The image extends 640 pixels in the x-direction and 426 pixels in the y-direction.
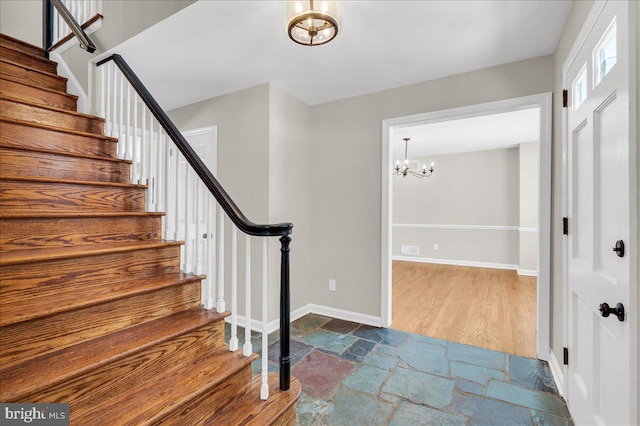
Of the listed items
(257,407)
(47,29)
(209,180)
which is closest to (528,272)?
(257,407)

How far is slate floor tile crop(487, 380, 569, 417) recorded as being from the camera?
6.02 ft

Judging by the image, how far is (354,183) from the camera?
3279 millimetres

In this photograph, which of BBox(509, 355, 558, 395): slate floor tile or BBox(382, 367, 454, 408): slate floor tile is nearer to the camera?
BBox(382, 367, 454, 408): slate floor tile

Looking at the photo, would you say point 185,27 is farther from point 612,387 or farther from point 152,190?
point 612,387

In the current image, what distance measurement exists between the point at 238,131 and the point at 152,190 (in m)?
1.26

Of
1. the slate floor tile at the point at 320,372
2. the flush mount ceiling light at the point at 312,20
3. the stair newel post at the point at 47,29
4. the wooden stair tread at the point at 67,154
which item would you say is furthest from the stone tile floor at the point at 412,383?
the stair newel post at the point at 47,29

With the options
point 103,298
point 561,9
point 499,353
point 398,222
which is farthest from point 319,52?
point 398,222

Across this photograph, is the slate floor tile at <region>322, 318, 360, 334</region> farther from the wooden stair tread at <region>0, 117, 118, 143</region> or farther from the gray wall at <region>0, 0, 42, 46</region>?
the gray wall at <region>0, 0, 42, 46</region>

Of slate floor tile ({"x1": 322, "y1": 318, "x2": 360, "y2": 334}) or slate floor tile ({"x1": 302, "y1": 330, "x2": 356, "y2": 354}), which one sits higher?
slate floor tile ({"x1": 322, "y1": 318, "x2": 360, "y2": 334})

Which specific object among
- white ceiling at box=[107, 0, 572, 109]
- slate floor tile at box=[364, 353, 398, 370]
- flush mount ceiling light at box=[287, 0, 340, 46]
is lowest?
slate floor tile at box=[364, 353, 398, 370]

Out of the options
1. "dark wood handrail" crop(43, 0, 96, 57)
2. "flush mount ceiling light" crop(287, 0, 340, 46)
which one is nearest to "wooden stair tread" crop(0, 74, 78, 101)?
"dark wood handrail" crop(43, 0, 96, 57)

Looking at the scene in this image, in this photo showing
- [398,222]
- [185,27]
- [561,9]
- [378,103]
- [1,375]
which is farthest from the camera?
[398,222]

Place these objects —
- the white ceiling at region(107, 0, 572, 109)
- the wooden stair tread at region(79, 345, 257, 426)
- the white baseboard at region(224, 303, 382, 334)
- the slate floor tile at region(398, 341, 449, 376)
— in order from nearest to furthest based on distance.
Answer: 1. the wooden stair tread at region(79, 345, 257, 426)
2. the white ceiling at region(107, 0, 572, 109)
3. the slate floor tile at region(398, 341, 449, 376)
4. the white baseboard at region(224, 303, 382, 334)

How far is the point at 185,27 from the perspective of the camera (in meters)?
2.13
